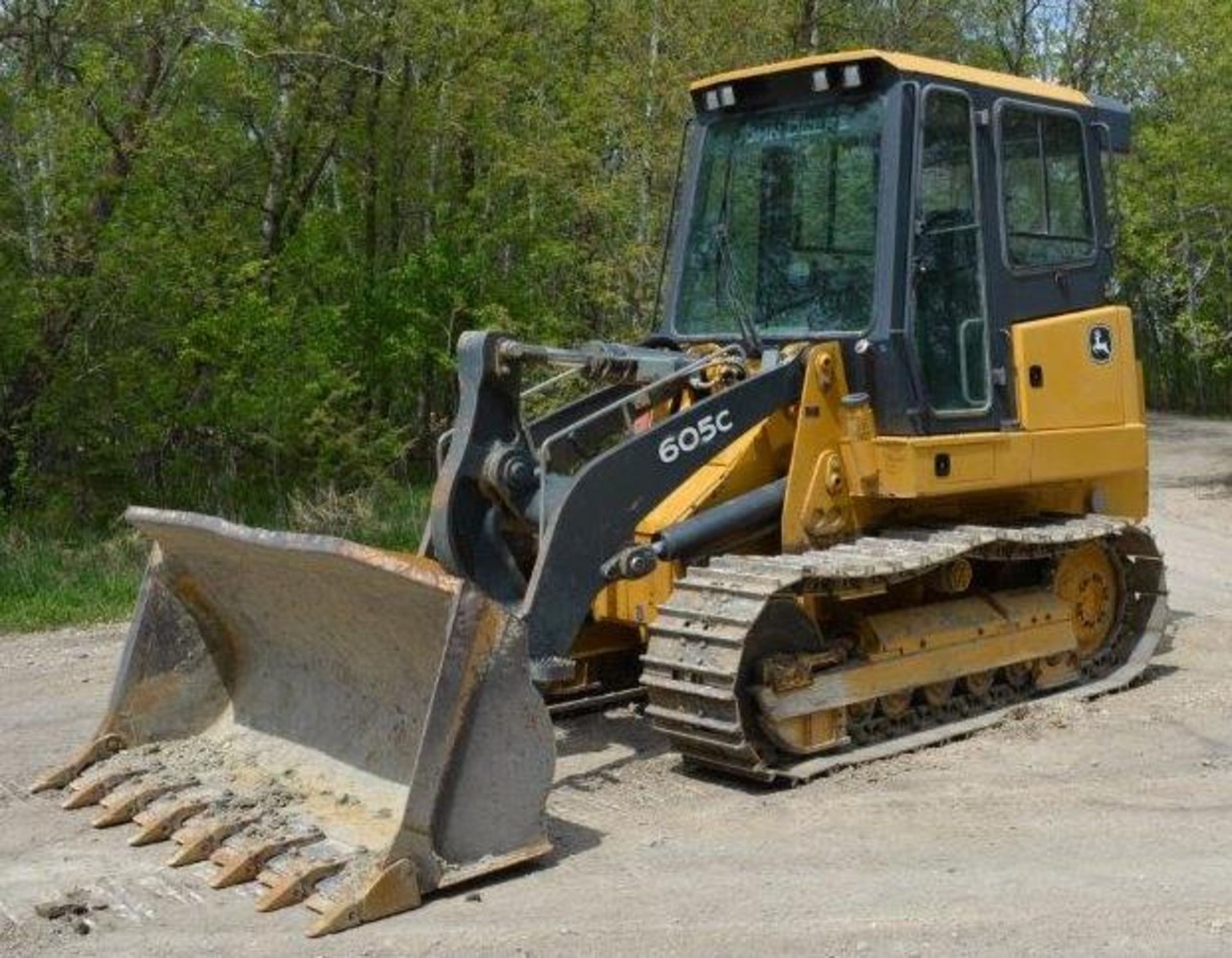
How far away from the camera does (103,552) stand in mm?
12875

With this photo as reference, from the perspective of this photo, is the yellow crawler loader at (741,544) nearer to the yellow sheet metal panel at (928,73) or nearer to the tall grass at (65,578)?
the yellow sheet metal panel at (928,73)

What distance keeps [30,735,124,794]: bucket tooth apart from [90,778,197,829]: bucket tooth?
14.3 inches

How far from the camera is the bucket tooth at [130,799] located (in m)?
5.68

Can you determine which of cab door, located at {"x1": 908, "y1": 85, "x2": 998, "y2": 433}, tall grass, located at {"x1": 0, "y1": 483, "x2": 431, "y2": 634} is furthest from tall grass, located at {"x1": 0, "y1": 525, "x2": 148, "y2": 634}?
cab door, located at {"x1": 908, "y1": 85, "x2": 998, "y2": 433}

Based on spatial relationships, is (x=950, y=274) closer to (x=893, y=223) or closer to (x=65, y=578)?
(x=893, y=223)

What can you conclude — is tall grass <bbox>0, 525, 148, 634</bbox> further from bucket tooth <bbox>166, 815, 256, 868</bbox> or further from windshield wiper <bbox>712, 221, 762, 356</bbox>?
bucket tooth <bbox>166, 815, 256, 868</bbox>

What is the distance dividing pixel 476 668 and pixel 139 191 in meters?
10.5

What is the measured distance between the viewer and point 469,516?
633cm

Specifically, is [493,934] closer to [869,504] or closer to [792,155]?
[869,504]

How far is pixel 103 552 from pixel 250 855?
8.44 m

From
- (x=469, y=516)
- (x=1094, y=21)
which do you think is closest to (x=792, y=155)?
(x=469, y=516)

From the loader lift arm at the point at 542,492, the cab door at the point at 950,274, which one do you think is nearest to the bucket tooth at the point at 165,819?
the loader lift arm at the point at 542,492

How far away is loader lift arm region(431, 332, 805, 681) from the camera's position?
5.98m

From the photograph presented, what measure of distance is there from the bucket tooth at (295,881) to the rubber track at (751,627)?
1.63 m
